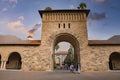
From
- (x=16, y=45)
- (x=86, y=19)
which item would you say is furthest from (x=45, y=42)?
(x=86, y=19)

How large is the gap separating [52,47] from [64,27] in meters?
3.40

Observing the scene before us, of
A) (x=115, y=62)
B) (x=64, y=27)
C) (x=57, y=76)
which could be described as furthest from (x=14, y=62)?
(x=115, y=62)

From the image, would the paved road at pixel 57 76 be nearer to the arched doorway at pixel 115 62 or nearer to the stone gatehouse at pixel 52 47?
the stone gatehouse at pixel 52 47

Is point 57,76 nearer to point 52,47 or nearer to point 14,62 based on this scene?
point 52,47

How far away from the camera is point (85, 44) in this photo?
19750 mm

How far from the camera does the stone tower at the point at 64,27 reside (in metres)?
20.1

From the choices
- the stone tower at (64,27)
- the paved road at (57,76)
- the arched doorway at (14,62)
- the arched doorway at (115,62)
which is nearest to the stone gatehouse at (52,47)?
the stone tower at (64,27)

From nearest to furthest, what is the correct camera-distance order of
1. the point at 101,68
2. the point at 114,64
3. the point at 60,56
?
the point at 101,68, the point at 114,64, the point at 60,56

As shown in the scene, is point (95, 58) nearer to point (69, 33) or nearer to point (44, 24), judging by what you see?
point (69, 33)

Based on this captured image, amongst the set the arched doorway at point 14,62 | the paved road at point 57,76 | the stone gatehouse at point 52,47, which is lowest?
the paved road at point 57,76

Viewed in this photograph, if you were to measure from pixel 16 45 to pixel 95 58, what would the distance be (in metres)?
10.9

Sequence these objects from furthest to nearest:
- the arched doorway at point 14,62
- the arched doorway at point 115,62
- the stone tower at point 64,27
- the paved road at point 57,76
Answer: the arched doorway at point 14,62, the arched doorway at point 115,62, the stone tower at point 64,27, the paved road at point 57,76

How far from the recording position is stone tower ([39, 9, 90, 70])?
2009cm

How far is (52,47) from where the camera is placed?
20.2m
